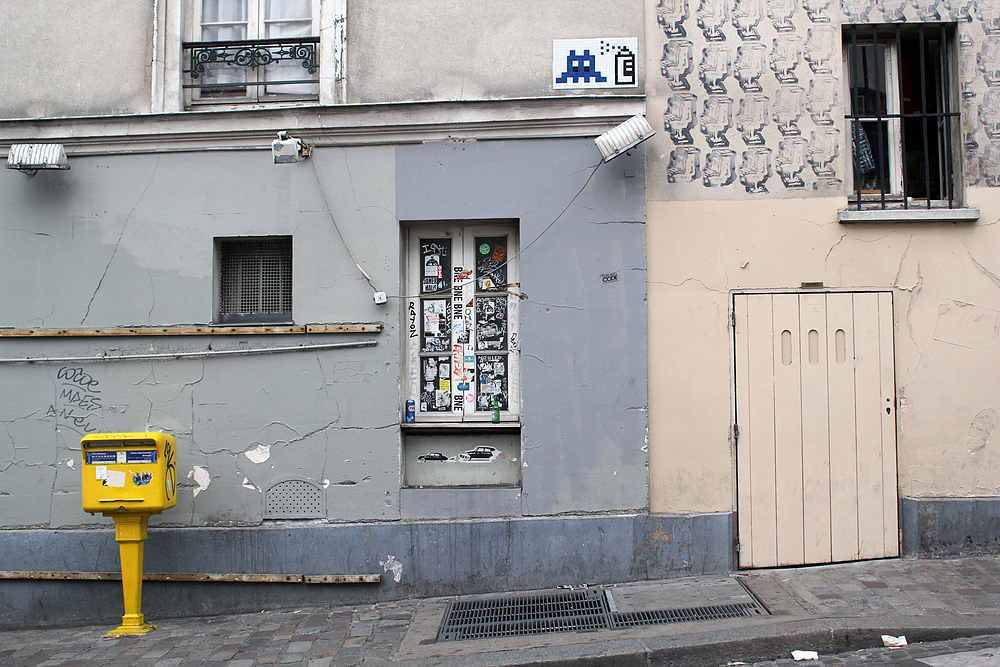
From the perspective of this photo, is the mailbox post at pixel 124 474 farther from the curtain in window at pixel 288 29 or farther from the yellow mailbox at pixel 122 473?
the curtain in window at pixel 288 29

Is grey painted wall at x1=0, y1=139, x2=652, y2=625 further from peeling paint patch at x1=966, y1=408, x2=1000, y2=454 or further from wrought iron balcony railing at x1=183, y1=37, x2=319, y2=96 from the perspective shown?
peeling paint patch at x1=966, y1=408, x2=1000, y2=454

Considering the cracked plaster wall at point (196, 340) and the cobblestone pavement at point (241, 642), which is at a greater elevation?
the cracked plaster wall at point (196, 340)

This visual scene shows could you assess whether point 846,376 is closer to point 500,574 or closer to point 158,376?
point 500,574

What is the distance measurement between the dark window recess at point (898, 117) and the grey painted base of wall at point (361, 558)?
3091mm

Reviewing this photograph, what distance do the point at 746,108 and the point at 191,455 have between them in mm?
5280

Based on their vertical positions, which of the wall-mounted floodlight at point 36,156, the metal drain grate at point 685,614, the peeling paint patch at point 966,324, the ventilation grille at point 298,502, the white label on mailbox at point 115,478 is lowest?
the metal drain grate at point 685,614

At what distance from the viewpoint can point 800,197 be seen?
5512 millimetres

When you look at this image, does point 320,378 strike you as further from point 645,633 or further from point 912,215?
point 912,215

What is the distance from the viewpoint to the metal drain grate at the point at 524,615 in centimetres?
466

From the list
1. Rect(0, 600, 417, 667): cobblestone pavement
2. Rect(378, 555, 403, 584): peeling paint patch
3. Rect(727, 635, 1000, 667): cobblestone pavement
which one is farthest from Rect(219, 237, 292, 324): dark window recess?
Rect(727, 635, 1000, 667): cobblestone pavement

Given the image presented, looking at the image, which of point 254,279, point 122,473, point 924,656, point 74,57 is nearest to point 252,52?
point 74,57

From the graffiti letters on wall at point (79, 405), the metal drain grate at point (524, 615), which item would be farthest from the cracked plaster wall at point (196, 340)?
the metal drain grate at point (524, 615)

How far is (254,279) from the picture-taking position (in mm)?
5836

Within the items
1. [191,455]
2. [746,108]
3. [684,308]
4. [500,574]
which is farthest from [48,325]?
[746,108]
